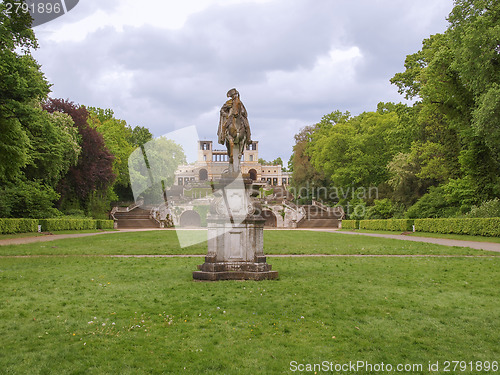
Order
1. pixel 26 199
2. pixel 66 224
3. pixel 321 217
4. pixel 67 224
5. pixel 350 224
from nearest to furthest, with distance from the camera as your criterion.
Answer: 1. pixel 26 199
2. pixel 66 224
3. pixel 67 224
4. pixel 350 224
5. pixel 321 217

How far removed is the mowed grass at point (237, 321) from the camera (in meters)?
4.57

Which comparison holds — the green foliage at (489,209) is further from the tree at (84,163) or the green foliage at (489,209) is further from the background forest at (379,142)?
the tree at (84,163)

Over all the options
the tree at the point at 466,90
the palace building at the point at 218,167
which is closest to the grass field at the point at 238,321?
the tree at the point at 466,90

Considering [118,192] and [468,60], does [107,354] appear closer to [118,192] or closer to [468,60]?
[468,60]

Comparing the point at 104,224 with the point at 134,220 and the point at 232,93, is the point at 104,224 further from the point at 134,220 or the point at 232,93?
the point at 232,93

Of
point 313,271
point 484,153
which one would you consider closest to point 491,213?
point 484,153

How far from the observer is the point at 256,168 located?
106m

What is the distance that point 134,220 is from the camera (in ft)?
169

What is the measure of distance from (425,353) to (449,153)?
2764 cm

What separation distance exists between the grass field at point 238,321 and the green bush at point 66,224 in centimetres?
Result: 2354

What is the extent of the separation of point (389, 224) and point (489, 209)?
12.4 m

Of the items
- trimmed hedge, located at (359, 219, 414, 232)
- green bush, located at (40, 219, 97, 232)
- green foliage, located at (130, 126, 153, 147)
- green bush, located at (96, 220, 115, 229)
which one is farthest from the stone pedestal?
green foliage, located at (130, 126, 153, 147)

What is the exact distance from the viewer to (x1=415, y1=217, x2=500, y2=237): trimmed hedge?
2361 cm

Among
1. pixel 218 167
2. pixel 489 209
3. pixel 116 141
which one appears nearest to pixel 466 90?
→ pixel 489 209
